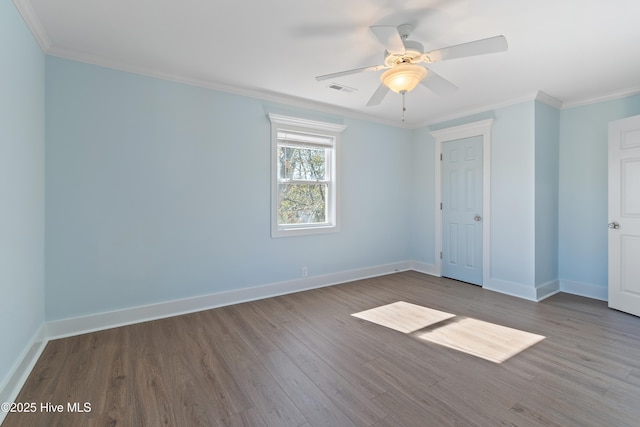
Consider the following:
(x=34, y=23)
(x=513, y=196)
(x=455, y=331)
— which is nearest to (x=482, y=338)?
(x=455, y=331)

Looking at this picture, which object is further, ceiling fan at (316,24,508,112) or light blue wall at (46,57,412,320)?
light blue wall at (46,57,412,320)

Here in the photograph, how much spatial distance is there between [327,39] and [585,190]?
381 centimetres

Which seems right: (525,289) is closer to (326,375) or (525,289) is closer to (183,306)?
(326,375)

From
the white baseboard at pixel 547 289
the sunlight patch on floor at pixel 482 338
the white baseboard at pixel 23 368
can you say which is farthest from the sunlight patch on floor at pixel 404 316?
the white baseboard at pixel 23 368

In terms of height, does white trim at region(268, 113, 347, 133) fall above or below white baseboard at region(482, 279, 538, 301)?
above

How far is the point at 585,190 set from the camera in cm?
373

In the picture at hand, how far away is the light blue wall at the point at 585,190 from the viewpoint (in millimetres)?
3576

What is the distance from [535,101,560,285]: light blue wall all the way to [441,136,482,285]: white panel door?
0.67 meters

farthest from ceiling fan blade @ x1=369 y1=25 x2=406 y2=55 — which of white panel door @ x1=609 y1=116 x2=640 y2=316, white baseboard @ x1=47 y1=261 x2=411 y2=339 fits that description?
white panel door @ x1=609 y1=116 x2=640 y2=316

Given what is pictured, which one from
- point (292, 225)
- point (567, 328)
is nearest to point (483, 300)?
point (567, 328)

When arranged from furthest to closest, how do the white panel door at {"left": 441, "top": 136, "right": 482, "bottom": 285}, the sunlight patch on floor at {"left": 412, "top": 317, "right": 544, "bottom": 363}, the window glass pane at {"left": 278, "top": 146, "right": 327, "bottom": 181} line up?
1. the white panel door at {"left": 441, "top": 136, "right": 482, "bottom": 285}
2. the window glass pane at {"left": 278, "top": 146, "right": 327, "bottom": 181}
3. the sunlight patch on floor at {"left": 412, "top": 317, "right": 544, "bottom": 363}

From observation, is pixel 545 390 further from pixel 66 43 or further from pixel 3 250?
pixel 66 43

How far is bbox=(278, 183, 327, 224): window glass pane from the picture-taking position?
3858 millimetres

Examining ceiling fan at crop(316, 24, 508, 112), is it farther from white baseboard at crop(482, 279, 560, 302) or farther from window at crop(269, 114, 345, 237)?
white baseboard at crop(482, 279, 560, 302)
